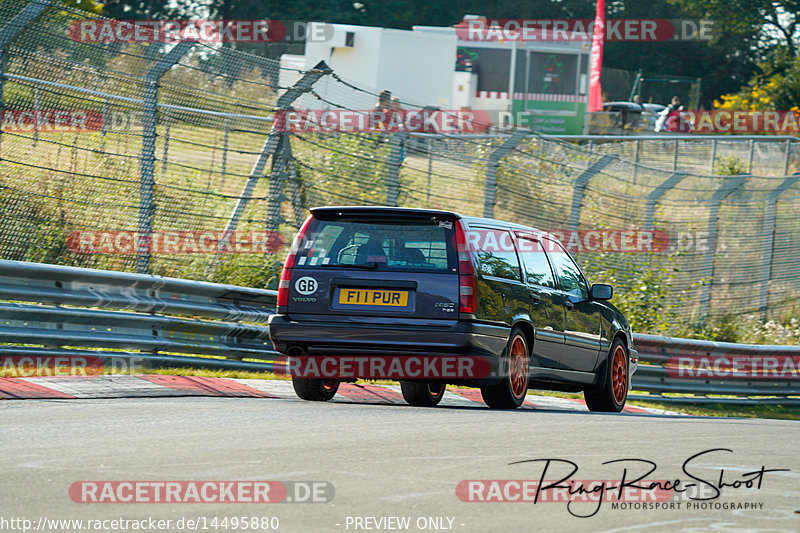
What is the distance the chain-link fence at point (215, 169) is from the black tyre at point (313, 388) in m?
2.29

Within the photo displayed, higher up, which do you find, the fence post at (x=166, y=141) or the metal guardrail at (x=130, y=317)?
the fence post at (x=166, y=141)

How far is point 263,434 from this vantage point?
722 cm

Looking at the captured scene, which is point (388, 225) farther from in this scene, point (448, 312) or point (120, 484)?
point (120, 484)

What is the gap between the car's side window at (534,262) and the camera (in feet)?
33.5

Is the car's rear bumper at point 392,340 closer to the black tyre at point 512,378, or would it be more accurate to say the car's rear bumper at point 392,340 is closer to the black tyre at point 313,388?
the black tyre at point 512,378

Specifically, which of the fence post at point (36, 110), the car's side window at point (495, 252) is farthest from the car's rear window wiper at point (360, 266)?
the fence post at point (36, 110)

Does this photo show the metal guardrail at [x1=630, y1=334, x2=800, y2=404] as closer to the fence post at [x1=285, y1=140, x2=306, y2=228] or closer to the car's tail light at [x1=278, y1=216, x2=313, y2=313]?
the fence post at [x1=285, y1=140, x2=306, y2=228]

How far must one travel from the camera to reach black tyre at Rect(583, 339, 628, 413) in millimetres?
11508

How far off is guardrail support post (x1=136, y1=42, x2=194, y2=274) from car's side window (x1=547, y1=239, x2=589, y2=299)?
3.58m

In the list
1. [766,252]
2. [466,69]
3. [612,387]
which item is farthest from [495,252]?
[466,69]

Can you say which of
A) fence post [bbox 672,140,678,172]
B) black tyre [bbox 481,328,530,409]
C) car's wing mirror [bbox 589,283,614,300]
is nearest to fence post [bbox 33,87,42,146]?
black tyre [bbox 481,328,530,409]

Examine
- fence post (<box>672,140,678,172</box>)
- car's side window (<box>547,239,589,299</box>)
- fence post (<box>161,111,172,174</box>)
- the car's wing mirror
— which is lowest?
the car's wing mirror

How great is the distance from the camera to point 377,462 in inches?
253

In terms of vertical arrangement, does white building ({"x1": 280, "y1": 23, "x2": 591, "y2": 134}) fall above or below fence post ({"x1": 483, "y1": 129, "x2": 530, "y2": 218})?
above
